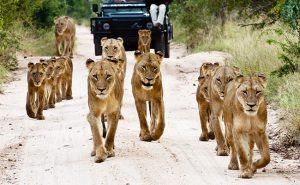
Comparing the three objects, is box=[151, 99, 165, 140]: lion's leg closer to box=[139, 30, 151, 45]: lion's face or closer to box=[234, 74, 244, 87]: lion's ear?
box=[234, 74, 244, 87]: lion's ear

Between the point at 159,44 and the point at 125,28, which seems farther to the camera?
the point at 125,28

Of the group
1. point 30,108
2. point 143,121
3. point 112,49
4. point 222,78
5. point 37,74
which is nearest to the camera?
point 222,78

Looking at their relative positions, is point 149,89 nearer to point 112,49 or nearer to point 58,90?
point 112,49

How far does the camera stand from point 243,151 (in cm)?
845

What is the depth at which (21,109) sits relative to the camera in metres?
14.9

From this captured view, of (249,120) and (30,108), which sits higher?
(249,120)

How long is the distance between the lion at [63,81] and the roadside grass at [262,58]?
313 centimetres

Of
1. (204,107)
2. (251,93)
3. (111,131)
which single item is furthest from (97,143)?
(204,107)

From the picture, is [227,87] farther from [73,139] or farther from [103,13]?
[103,13]

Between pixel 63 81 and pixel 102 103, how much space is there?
6752 mm

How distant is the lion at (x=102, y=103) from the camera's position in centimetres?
943

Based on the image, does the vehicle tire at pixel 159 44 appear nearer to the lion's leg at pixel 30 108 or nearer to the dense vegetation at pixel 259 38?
the dense vegetation at pixel 259 38

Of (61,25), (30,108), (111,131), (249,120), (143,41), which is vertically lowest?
(61,25)

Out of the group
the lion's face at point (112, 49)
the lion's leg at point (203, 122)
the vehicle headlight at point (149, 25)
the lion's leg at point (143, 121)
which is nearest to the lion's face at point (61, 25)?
the vehicle headlight at point (149, 25)
